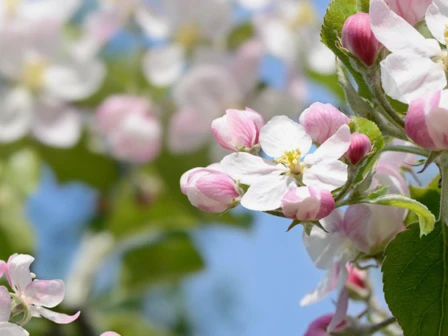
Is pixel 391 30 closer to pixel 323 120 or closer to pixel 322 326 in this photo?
pixel 323 120

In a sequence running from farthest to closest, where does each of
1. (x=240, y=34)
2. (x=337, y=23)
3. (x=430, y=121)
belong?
1. (x=240, y=34)
2. (x=337, y=23)
3. (x=430, y=121)

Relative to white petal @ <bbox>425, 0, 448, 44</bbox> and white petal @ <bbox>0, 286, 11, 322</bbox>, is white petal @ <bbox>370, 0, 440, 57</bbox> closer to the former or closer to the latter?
white petal @ <bbox>425, 0, 448, 44</bbox>

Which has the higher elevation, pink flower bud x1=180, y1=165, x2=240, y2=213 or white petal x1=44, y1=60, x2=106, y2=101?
pink flower bud x1=180, y1=165, x2=240, y2=213

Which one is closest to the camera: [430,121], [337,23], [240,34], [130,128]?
[430,121]

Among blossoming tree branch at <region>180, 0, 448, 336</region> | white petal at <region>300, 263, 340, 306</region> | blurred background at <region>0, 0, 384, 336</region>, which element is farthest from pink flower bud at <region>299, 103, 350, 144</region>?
blurred background at <region>0, 0, 384, 336</region>

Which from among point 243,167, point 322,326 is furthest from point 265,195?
point 322,326

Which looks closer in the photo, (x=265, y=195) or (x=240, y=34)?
(x=265, y=195)
